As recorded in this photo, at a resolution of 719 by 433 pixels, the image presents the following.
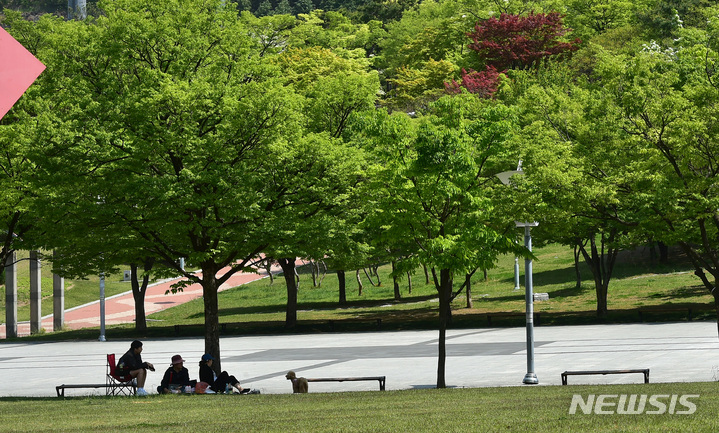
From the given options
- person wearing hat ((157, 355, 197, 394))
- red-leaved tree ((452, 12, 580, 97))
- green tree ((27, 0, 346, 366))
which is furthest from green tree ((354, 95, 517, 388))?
red-leaved tree ((452, 12, 580, 97))

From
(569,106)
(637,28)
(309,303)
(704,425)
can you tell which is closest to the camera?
(704,425)

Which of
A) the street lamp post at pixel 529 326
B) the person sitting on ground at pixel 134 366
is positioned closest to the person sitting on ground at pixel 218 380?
the person sitting on ground at pixel 134 366

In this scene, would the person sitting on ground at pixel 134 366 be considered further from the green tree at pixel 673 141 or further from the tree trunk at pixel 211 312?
the green tree at pixel 673 141

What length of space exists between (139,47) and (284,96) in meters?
3.83

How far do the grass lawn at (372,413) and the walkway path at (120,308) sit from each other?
33.4m

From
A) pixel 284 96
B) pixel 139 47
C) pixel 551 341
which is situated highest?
pixel 139 47

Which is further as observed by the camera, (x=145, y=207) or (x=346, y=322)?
(x=346, y=322)

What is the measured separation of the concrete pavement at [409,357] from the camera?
1897 centimetres

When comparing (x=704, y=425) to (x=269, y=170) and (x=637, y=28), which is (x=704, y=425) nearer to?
(x=269, y=170)

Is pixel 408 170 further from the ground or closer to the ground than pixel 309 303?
further from the ground

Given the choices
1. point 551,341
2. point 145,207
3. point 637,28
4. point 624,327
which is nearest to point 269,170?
point 145,207

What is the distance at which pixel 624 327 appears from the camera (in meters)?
32.1

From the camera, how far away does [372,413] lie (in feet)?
34.6

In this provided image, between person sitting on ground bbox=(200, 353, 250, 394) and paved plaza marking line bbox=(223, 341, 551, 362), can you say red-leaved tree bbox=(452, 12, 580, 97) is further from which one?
person sitting on ground bbox=(200, 353, 250, 394)
